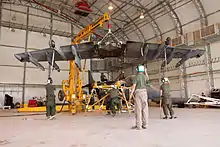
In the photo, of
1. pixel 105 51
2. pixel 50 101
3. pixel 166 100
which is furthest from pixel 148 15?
pixel 50 101

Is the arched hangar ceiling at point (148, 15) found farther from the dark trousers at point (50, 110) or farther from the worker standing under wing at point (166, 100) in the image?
the dark trousers at point (50, 110)

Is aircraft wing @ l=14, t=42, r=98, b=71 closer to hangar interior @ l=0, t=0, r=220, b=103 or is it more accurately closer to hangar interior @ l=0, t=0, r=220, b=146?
hangar interior @ l=0, t=0, r=220, b=146

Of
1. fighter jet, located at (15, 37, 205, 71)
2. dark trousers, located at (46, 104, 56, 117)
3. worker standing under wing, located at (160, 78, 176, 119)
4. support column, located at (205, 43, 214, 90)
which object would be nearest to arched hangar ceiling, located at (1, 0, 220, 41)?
support column, located at (205, 43, 214, 90)

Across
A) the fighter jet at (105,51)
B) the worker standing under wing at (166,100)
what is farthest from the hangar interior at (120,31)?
the worker standing under wing at (166,100)

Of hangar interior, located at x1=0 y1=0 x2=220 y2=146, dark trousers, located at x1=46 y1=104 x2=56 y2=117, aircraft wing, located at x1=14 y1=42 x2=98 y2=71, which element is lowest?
dark trousers, located at x1=46 y1=104 x2=56 y2=117

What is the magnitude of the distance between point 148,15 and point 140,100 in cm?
1530

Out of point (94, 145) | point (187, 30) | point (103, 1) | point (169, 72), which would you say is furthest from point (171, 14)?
point (94, 145)

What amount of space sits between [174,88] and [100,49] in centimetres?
1225

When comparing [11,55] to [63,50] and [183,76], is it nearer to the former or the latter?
[63,50]

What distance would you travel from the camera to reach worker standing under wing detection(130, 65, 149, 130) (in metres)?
4.62

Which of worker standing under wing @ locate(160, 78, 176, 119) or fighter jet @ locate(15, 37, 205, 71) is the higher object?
fighter jet @ locate(15, 37, 205, 71)

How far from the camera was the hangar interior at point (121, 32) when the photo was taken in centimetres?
1435

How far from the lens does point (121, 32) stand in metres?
23.0

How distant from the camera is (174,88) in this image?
17234 millimetres
